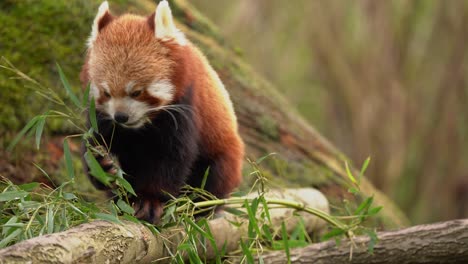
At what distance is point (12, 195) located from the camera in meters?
2.59

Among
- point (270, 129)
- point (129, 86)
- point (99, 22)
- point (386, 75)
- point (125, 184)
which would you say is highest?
point (99, 22)

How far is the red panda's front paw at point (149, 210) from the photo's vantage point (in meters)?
2.90

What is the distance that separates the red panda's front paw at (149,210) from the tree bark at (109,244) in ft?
0.22

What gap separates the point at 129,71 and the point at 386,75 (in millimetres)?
9548

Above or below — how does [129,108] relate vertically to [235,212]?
above

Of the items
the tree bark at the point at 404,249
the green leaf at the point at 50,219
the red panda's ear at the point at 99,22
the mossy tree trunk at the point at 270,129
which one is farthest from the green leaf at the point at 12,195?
the mossy tree trunk at the point at 270,129

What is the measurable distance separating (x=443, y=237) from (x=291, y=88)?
32.0 feet

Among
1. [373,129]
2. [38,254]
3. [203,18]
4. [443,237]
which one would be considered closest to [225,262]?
[443,237]

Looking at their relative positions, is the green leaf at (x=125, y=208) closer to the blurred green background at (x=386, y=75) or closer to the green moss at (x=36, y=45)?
the green moss at (x=36, y=45)

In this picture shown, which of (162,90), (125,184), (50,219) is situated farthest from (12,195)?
(162,90)

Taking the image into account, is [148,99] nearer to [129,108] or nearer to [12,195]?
[129,108]

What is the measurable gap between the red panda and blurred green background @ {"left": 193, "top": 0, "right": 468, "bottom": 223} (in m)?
8.58

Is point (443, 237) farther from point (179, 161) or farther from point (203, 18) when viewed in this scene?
point (203, 18)

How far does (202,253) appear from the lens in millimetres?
3135
